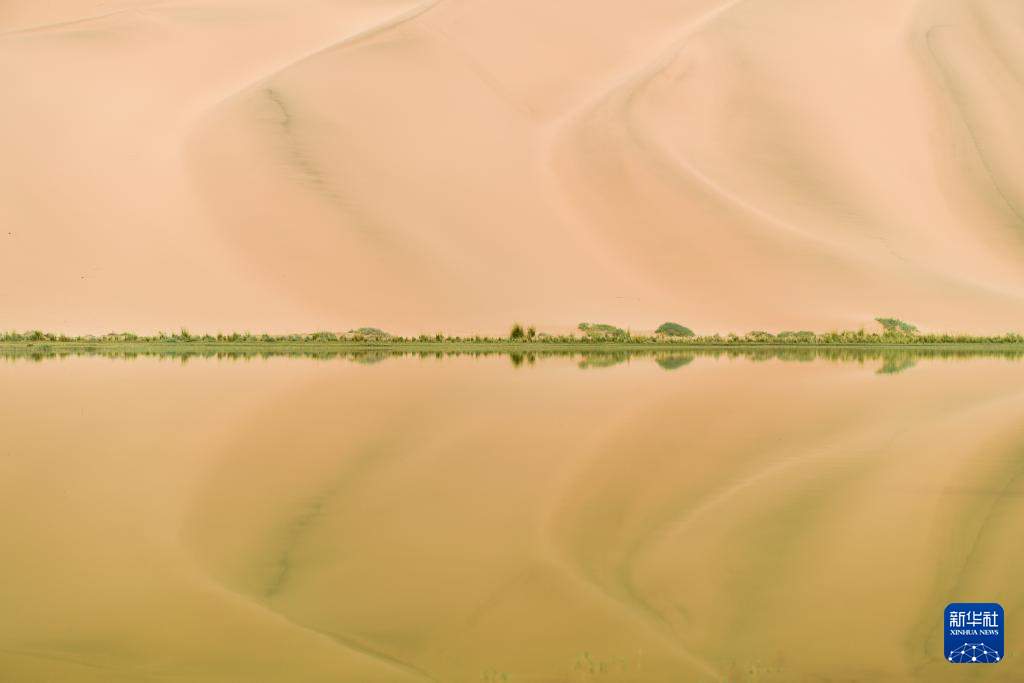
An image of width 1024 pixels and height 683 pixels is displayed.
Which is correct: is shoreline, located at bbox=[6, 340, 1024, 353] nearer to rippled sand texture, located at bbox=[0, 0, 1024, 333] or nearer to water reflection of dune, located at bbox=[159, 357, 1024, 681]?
rippled sand texture, located at bbox=[0, 0, 1024, 333]

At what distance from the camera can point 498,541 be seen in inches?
225

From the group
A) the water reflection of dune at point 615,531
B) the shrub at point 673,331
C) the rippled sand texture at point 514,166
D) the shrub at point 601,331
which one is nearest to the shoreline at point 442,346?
the shrub at point 601,331

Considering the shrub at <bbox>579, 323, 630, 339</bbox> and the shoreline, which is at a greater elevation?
the shrub at <bbox>579, 323, 630, 339</bbox>

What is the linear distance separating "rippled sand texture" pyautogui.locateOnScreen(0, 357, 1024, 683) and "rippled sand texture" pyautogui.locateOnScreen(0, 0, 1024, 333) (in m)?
13.9

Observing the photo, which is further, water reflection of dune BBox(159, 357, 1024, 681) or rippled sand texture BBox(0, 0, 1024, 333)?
rippled sand texture BBox(0, 0, 1024, 333)

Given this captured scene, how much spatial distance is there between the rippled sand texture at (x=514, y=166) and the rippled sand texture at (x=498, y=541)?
13.9 metres

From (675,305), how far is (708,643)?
21.7 metres

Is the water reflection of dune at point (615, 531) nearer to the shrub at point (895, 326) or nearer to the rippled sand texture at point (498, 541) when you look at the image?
the rippled sand texture at point (498, 541)

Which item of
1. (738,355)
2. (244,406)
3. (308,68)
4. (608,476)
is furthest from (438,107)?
(608,476)

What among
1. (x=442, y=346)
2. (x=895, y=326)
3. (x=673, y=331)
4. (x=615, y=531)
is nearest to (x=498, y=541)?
(x=615, y=531)

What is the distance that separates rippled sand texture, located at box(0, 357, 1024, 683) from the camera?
419 cm

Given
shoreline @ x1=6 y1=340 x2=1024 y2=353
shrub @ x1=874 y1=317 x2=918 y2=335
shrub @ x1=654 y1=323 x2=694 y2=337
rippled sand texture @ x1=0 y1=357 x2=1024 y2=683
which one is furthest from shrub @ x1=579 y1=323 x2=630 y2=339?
rippled sand texture @ x1=0 y1=357 x2=1024 y2=683

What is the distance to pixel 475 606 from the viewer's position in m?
4.65

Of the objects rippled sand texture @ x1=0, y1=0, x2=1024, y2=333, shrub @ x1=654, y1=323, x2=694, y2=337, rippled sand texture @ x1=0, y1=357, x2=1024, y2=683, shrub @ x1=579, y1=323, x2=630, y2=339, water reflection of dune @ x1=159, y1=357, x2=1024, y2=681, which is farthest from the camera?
rippled sand texture @ x1=0, y1=0, x2=1024, y2=333
